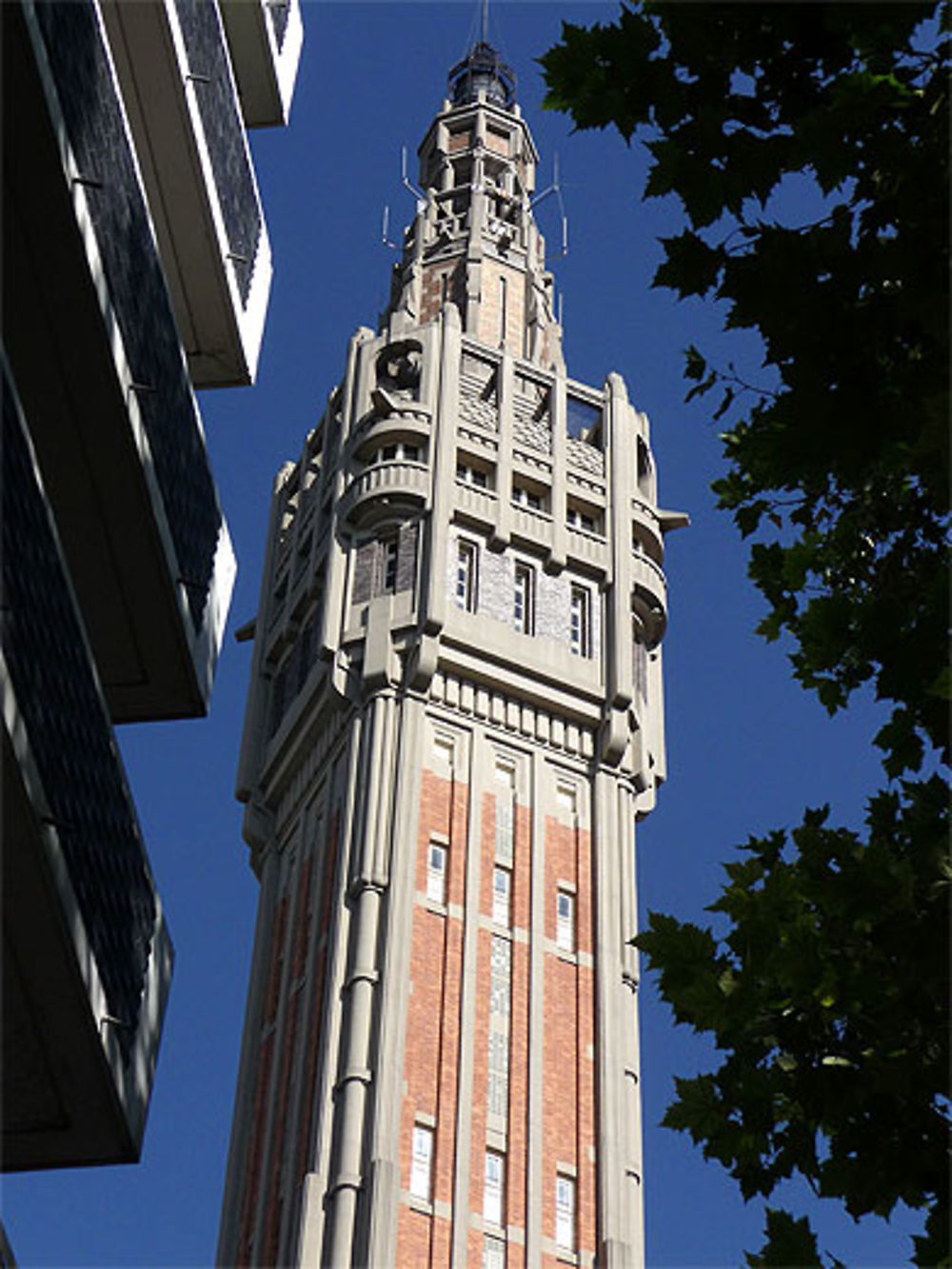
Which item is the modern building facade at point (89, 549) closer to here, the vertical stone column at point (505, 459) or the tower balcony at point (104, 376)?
the tower balcony at point (104, 376)

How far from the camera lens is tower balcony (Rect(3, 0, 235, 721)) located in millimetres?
14930

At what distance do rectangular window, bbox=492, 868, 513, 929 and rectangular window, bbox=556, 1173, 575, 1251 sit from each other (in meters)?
→ 6.30

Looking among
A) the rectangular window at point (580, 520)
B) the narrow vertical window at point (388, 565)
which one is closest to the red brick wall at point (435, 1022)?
the narrow vertical window at point (388, 565)

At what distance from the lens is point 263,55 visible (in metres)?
25.3

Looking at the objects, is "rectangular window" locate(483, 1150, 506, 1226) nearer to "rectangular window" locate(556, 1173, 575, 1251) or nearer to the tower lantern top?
"rectangular window" locate(556, 1173, 575, 1251)

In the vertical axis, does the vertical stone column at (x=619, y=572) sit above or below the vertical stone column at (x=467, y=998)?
above

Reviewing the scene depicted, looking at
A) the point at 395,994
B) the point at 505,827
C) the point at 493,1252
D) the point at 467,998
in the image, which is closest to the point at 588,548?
the point at 505,827

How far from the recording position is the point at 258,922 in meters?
51.4

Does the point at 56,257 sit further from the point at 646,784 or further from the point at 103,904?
the point at 646,784

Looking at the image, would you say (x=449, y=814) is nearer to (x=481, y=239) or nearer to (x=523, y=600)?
(x=523, y=600)

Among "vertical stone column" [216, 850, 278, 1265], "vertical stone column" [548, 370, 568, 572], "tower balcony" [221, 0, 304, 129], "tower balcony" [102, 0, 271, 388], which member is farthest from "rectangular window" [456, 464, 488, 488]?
"tower balcony" [102, 0, 271, 388]

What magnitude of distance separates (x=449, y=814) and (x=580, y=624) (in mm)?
6594

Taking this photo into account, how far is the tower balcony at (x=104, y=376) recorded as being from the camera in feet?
49.0

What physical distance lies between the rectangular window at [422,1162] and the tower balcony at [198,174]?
A: 2271cm
